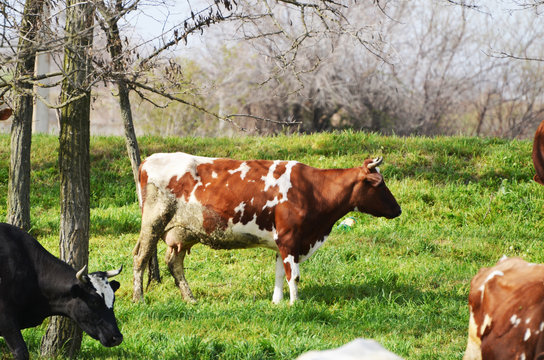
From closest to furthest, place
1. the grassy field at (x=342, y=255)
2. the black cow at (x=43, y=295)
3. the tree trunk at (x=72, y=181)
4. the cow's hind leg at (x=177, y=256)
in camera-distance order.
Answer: the black cow at (x=43, y=295)
the tree trunk at (x=72, y=181)
the grassy field at (x=342, y=255)
the cow's hind leg at (x=177, y=256)

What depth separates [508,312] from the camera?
446 centimetres

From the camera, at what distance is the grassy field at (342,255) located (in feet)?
22.7

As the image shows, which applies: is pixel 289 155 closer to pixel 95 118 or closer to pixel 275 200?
pixel 275 200

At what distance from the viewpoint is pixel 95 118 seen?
4522 centimetres

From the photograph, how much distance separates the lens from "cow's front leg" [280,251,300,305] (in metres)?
8.34

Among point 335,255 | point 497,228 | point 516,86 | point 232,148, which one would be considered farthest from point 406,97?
point 335,255

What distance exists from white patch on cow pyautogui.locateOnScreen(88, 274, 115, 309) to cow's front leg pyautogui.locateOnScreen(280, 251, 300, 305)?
284cm

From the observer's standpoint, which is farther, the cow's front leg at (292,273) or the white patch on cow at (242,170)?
the white patch on cow at (242,170)

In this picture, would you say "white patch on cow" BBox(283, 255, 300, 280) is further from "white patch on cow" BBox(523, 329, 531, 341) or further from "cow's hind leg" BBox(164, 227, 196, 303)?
"white patch on cow" BBox(523, 329, 531, 341)

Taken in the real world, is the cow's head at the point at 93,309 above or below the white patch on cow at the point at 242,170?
below

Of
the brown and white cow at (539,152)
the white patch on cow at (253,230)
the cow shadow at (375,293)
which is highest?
the brown and white cow at (539,152)

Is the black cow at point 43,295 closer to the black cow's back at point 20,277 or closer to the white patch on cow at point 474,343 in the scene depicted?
the black cow's back at point 20,277

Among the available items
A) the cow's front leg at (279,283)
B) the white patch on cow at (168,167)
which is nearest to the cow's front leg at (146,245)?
the white patch on cow at (168,167)

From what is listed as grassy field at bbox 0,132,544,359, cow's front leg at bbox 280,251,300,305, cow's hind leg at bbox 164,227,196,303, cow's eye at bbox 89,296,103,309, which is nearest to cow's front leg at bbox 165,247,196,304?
cow's hind leg at bbox 164,227,196,303
